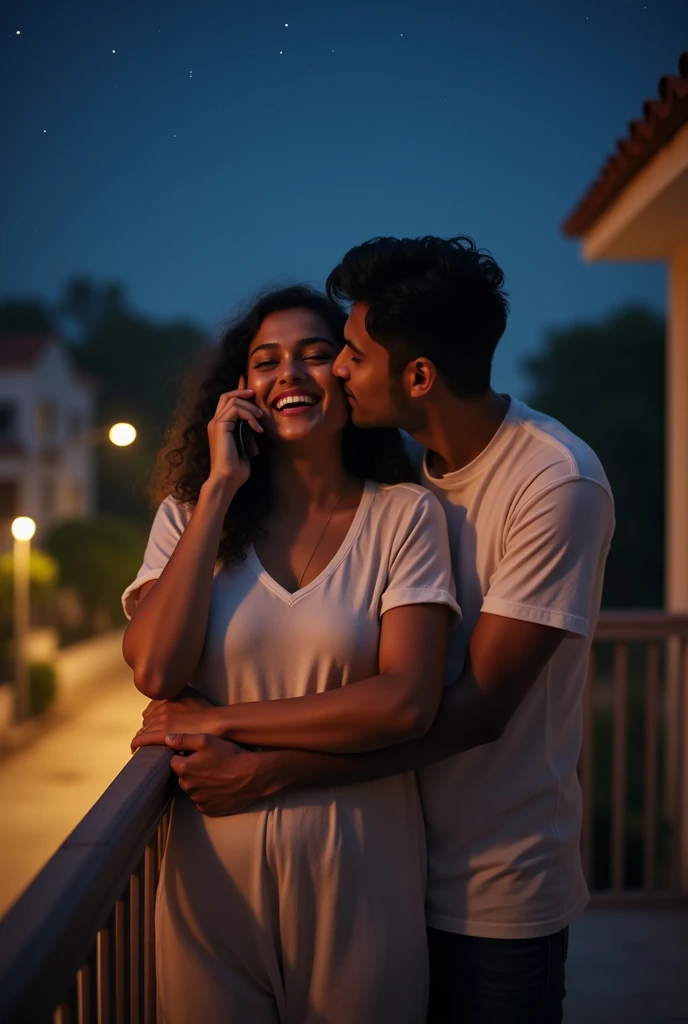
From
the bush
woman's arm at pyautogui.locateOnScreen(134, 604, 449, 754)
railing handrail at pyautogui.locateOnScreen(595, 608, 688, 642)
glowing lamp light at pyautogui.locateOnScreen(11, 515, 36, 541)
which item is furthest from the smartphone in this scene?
the bush

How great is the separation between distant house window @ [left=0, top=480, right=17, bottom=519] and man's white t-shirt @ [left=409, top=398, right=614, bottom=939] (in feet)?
104

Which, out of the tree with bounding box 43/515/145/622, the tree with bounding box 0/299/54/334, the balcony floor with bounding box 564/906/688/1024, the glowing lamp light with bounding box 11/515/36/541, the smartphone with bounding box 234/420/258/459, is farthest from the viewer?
the tree with bounding box 0/299/54/334

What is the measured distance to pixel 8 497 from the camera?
31.6 m

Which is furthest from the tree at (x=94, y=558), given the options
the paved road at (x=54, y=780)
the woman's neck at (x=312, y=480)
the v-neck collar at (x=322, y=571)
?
the v-neck collar at (x=322, y=571)

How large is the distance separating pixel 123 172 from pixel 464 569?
68.0m

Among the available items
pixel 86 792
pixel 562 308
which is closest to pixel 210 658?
pixel 86 792

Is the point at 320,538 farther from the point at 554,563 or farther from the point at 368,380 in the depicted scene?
the point at 554,563

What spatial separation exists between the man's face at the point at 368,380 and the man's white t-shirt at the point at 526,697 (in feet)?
0.45

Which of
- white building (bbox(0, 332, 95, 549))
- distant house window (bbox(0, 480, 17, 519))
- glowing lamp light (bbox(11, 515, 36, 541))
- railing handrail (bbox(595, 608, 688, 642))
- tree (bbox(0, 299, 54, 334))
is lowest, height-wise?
railing handrail (bbox(595, 608, 688, 642))

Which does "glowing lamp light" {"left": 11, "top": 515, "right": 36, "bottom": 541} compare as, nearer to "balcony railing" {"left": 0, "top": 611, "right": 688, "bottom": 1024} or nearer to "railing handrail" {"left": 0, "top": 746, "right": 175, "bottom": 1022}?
"balcony railing" {"left": 0, "top": 611, "right": 688, "bottom": 1024}

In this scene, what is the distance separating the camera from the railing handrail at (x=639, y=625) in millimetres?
2844

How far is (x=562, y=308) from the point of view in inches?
2292

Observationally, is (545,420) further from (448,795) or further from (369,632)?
(448,795)

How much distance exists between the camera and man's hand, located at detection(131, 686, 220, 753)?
1354 mm
